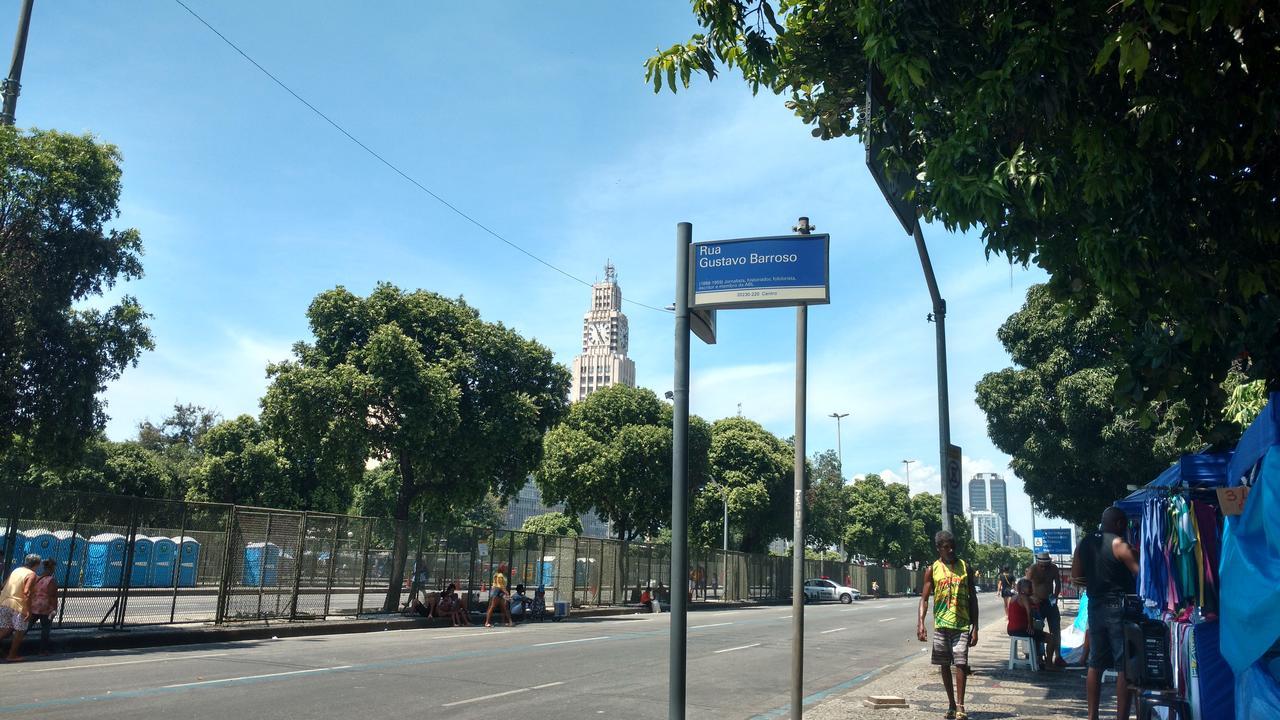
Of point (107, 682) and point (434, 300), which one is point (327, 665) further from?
point (434, 300)

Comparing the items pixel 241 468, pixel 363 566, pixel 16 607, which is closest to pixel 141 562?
pixel 16 607

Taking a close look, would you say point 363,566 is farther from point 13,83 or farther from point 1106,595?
point 1106,595

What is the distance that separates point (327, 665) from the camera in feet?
43.0

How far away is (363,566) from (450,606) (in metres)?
2.82

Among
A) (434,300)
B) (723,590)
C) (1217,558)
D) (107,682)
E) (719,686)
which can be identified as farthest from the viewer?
(723,590)

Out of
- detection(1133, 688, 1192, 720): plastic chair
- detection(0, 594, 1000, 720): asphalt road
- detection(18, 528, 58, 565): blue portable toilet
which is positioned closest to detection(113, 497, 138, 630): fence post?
detection(18, 528, 58, 565): blue portable toilet

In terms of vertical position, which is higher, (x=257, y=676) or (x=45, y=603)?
(x=45, y=603)

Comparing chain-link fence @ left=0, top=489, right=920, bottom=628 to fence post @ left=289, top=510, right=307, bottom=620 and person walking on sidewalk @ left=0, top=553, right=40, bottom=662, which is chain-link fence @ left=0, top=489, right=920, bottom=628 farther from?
person walking on sidewalk @ left=0, top=553, right=40, bottom=662

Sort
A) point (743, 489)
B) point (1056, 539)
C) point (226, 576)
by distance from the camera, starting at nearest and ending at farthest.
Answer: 1. point (226, 576)
2. point (1056, 539)
3. point (743, 489)

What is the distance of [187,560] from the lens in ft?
59.4

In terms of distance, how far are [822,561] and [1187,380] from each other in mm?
60501

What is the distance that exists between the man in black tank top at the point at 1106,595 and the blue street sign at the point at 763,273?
4.99 meters

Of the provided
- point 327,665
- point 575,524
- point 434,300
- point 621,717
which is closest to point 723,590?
point 575,524

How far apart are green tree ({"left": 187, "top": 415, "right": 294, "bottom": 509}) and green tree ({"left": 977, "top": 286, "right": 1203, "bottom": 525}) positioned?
117ft
